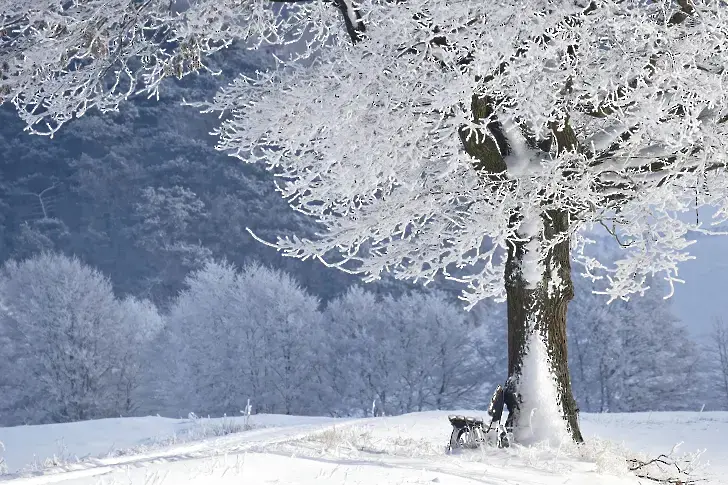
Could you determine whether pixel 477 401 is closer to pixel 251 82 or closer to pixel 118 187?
pixel 251 82

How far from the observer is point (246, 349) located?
3438 centimetres

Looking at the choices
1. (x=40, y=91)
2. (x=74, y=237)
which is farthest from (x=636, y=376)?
(x=74, y=237)

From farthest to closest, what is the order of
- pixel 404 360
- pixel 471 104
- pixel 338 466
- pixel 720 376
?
pixel 720 376 < pixel 404 360 < pixel 471 104 < pixel 338 466

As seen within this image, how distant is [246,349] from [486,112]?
29.1m

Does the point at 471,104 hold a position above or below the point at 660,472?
above

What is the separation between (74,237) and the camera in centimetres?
10138

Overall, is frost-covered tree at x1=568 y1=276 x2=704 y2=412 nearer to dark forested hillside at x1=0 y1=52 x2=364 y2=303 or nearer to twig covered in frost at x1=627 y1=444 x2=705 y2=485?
twig covered in frost at x1=627 y1=444 x2=705 y2=485

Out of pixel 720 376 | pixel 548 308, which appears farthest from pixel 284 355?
pixel 548 308

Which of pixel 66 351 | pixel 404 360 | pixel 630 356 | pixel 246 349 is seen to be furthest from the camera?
pixel 404 360

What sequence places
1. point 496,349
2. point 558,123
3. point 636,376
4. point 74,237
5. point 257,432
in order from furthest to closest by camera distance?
point 74,237 → point 496,349 → point 636,376 → point 257,432 → point 558,123

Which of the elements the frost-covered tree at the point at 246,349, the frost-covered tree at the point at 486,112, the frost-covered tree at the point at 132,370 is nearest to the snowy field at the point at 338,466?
the frost-covered tree at the point at 486,112

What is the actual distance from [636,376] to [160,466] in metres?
31.0

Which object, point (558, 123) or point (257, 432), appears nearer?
point (558, 123)

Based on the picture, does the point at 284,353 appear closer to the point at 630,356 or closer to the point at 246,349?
the point at 246,349
